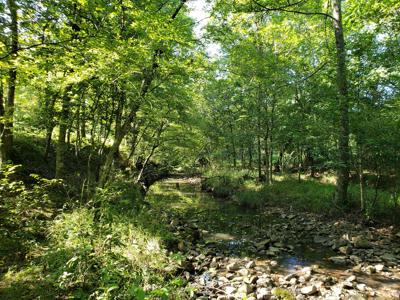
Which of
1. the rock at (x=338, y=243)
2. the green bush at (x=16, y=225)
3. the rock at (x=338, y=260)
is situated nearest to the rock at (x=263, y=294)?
the rock at (x=338, y=260)

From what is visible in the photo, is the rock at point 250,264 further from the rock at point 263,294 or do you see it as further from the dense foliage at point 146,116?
the dense foliage at point 146,116

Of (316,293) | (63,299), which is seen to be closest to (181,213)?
(316,293)

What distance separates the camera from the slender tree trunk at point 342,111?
29.8 ft

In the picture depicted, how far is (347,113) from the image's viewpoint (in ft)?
29.8

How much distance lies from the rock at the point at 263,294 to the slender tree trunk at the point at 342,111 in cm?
576

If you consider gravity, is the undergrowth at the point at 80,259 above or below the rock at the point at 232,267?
above

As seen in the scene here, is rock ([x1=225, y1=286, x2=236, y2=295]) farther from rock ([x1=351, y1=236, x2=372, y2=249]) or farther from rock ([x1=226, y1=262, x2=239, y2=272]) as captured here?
rock ([x1=351, y1=236, x2=372, y2=249])

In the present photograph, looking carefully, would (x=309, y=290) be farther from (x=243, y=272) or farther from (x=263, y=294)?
(x=243, y=272)

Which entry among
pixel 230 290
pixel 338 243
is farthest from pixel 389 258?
pixel 230 290

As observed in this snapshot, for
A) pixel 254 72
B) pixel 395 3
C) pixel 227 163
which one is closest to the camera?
pixel 395 3

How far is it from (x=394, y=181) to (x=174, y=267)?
906 cm

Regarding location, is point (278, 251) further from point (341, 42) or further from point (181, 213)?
point (341, 42)

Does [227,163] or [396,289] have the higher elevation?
[227,163]

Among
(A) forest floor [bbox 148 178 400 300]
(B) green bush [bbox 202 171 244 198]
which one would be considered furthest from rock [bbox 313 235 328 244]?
(B) green bush [bbox 202 171 244 198]
